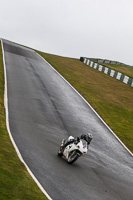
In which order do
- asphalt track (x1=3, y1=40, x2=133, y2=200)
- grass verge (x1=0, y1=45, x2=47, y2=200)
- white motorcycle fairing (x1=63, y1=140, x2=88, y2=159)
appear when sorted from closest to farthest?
1. grass verge (x1=0, y1=45, x2=47, y2=200)
2. asphalt track (x1=3, y1=40, x2=133, y2=200)
3. white motorcycle fairing (x1=63, y1=140, x2=88, y2=159)

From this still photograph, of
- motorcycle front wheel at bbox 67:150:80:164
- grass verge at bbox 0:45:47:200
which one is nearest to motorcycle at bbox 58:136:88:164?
motorcycle front wheel at bbox 67:150:80:164

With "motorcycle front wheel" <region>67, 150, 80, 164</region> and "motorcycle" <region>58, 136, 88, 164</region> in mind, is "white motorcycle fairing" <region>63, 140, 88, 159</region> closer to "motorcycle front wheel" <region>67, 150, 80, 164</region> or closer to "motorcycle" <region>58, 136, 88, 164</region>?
"motorcycle" <region>58, 136, 88, 164</region>

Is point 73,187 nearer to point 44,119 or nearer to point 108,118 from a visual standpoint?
point 44,119

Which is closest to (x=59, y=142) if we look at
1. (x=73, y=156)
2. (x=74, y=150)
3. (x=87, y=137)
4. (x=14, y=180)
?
(x=73, y=156)

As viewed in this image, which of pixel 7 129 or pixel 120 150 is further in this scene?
pixel 120 150

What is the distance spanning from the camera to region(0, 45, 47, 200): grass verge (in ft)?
28.2

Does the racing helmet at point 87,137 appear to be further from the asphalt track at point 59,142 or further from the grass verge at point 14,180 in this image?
the grass verge at point 14,180

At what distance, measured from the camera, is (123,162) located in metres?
16.1

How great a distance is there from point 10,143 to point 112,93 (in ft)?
77.6

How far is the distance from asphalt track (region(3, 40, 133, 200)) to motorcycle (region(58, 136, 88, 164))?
313mm

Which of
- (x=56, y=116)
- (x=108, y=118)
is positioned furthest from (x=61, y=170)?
(x=108, y=118)

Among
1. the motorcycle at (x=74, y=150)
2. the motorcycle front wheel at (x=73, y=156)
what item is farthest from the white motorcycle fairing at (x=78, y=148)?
the motorcycle front wheel at (x=73, y=156)

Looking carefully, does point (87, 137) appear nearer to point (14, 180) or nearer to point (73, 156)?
point (73, 156)

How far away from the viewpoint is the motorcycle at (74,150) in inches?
494
